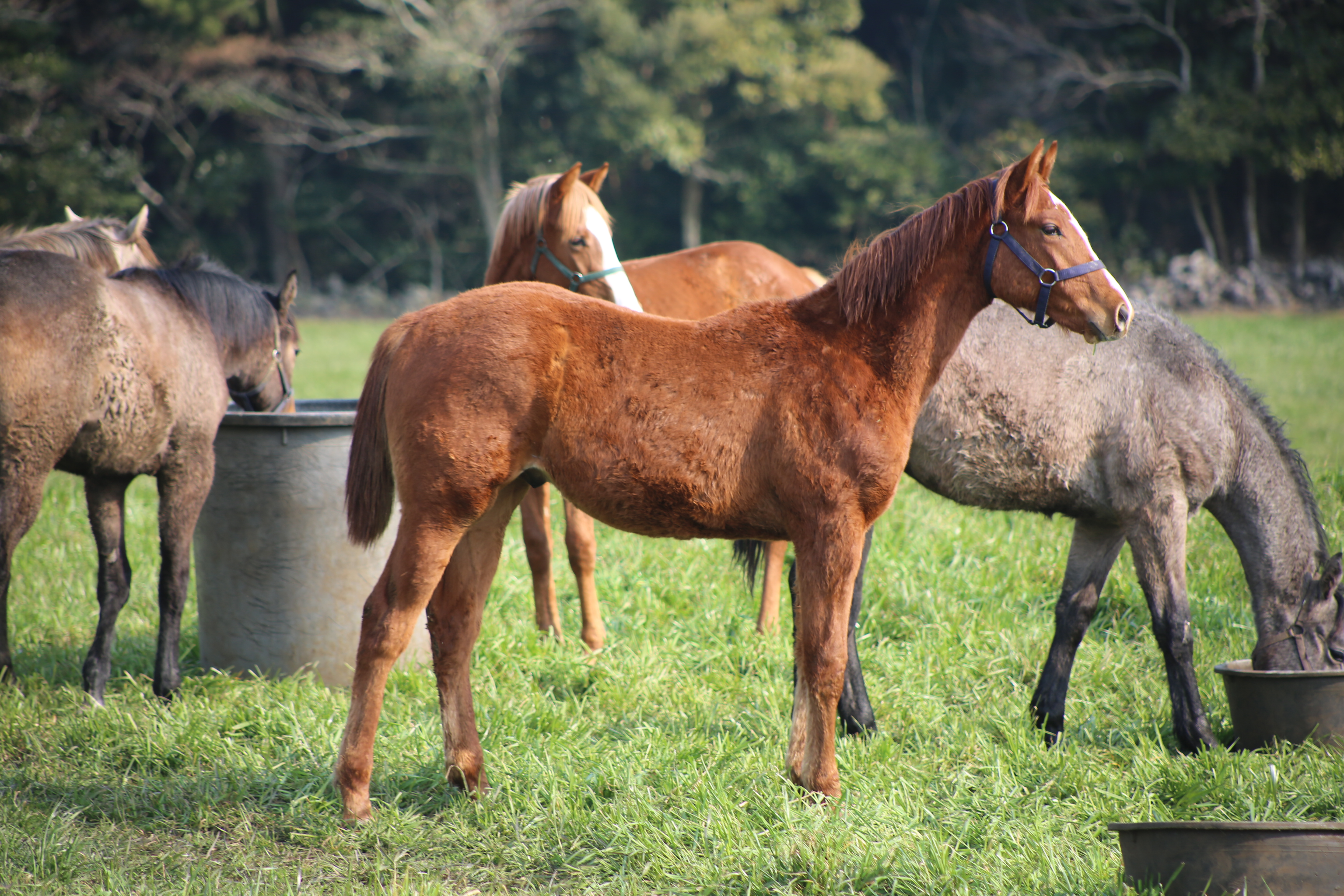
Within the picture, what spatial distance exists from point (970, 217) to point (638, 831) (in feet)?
7.34

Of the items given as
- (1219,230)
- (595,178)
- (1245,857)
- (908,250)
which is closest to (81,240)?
(595,178)

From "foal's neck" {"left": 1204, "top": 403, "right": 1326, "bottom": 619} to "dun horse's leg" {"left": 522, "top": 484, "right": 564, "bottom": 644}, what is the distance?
3.06 m

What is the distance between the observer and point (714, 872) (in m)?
2.88

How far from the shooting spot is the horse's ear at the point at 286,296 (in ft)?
17.4

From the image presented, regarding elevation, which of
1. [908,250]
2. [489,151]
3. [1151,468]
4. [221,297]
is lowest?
[1151,468]

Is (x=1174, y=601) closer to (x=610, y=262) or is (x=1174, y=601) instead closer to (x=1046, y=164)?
(x=1046, y=164)

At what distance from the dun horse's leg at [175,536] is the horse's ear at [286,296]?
1.14 meters

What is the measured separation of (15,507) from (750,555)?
324 centimetres

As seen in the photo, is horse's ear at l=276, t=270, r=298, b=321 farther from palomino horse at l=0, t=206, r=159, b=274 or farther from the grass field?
the grass field

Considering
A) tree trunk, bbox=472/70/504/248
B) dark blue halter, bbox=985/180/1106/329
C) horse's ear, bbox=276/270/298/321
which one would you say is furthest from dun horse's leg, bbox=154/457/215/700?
tree trunk, bbox=472/70/504/248

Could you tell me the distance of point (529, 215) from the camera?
473cm

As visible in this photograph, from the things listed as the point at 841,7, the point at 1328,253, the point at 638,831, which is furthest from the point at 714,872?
the point at 841,7

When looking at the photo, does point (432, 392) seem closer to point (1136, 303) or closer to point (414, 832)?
point (414, 832)

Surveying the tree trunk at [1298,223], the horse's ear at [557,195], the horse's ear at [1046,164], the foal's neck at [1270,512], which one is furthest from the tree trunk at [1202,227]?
the horse's ear at [1046,164]
